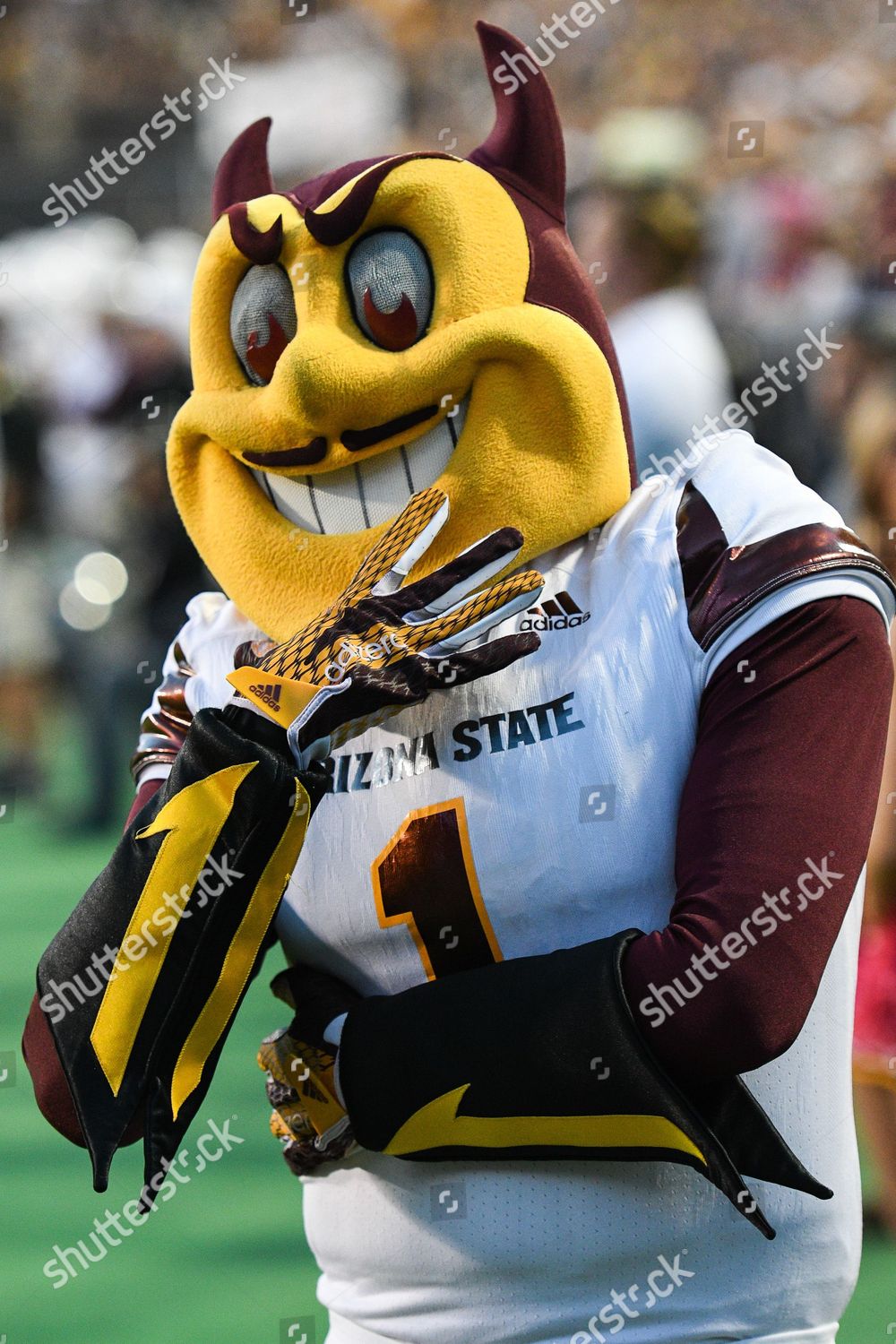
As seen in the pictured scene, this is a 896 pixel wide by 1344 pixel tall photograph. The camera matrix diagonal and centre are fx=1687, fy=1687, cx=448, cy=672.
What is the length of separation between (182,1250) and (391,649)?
2.08 metres

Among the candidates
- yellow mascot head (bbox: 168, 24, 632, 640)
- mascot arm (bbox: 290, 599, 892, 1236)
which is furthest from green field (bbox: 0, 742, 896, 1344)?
yellow mascot head (bbox: 168, 24, 632, 640)

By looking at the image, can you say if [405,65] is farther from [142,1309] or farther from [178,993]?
[178,993]

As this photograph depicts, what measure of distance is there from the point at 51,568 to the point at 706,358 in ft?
14.7

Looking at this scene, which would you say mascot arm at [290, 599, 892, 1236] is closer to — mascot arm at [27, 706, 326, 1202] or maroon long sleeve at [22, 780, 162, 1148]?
mascot arm at [27, 706, 326, 1202]

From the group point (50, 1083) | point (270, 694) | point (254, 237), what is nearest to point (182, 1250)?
point (50, 1083)

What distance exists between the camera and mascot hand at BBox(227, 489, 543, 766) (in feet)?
4.64

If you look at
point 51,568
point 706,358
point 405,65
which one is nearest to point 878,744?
point 706,358

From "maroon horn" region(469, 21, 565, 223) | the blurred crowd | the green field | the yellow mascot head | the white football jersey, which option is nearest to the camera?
Answer: the white football jersey

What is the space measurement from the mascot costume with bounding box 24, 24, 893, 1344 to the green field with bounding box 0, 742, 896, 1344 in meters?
1.00

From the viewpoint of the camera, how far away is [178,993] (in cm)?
146

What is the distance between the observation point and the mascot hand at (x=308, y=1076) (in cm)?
155

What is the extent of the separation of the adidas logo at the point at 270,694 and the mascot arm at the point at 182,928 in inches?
0.6

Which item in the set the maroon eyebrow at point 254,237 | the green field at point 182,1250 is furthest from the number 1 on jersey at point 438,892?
the green field at point 182,1250

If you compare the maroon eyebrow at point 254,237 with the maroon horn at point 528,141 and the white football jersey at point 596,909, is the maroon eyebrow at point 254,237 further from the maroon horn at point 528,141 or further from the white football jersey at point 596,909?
the white football jersey at point 596,909
